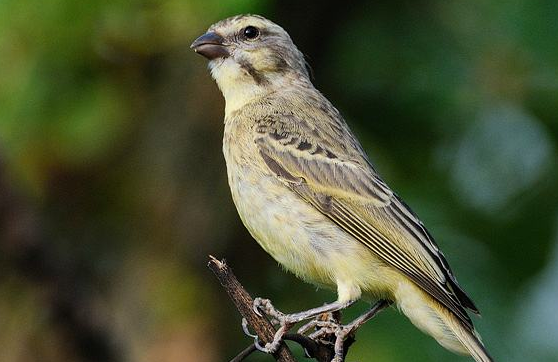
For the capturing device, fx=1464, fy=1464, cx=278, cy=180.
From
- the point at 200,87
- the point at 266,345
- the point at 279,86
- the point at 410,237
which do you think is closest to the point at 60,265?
the point at 200,87

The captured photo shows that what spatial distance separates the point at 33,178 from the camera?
35.1 feet

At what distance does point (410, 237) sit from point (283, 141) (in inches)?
37.2

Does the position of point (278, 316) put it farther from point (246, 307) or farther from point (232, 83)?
point (232, 83)

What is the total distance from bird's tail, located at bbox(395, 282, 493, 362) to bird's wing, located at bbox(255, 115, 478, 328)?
0.26 ft

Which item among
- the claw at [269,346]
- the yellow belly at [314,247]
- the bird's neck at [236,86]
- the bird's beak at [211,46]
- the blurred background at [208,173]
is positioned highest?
the bird's beak at [211,46]

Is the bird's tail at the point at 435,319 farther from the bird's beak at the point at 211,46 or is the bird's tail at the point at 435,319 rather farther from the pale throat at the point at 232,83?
the bird's beak at the point at 211,46

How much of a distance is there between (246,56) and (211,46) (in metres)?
0.26

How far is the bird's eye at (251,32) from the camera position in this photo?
8930 mm

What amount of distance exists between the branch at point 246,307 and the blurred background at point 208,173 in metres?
3.65

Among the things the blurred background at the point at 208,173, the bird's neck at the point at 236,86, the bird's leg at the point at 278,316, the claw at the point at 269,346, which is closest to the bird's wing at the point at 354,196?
the bird's neck at the point at 236,86

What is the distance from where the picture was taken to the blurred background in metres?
10.3

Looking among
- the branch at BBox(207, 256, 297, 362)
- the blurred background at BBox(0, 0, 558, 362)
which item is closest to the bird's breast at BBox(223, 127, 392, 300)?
the branch at BBox(207, 256, 297, 362)

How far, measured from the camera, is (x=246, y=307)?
6281 mm

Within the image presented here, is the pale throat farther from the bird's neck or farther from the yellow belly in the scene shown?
the yellow belly
